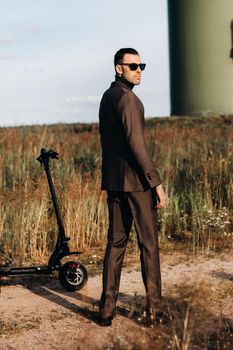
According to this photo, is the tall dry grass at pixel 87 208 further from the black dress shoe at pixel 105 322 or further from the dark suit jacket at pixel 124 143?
the dark suit jacket at pixel 124 143

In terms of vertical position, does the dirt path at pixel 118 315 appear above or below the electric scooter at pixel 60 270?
below

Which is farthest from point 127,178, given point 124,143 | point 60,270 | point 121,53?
point 60,270

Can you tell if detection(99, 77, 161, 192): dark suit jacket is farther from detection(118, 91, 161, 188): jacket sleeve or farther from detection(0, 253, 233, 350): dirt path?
detection(0, 253, 233, 350): dirt path

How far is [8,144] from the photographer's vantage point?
1137 cm

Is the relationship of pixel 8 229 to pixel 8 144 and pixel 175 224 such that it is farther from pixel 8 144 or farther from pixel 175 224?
pixel 8 144

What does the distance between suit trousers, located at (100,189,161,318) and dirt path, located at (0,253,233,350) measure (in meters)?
0.13

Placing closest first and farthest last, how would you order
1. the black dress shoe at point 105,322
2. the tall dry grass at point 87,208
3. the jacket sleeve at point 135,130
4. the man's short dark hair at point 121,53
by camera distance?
the jacket sleeve at point 135,130 < the man's short dark hair at point 121,53 < the black dress shoe at point 105,322 < the tall dry grass at point 87,208

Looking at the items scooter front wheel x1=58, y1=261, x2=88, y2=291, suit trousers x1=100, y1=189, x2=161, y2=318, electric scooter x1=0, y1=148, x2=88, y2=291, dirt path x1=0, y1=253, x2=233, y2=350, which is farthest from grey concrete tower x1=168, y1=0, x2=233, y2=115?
suit trousers x1=100, y1=189, x2=161, y2=318

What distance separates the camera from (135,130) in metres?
4.30

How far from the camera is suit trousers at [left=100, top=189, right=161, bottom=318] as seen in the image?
4.43 metres

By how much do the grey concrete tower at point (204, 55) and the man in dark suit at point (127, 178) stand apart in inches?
629

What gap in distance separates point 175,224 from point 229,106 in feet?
42.2

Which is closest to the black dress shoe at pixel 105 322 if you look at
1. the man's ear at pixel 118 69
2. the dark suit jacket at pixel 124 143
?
the dark suit jacket at pixel 124 143

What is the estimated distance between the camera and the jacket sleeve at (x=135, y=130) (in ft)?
14.1
